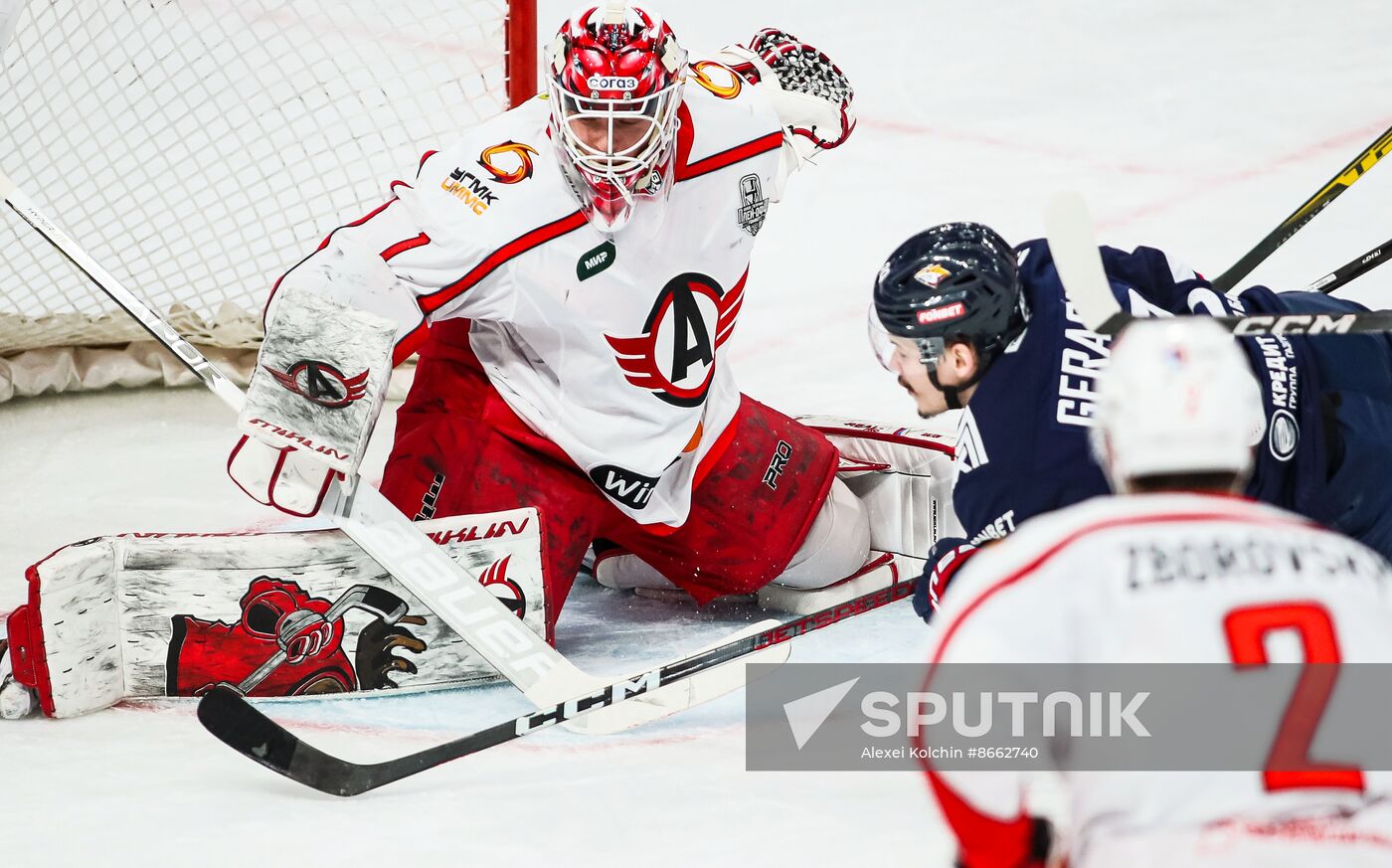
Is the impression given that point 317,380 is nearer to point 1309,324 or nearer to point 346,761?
point 346,761

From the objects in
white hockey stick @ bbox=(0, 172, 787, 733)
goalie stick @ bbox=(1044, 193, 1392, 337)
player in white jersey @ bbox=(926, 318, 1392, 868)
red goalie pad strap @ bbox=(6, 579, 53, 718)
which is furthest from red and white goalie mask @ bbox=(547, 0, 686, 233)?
player in white jersey @ bbox=(926, 318, 1392, 868)

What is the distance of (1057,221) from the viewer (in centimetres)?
196

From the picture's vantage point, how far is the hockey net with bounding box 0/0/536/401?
3.78 meters

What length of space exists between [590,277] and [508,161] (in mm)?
225

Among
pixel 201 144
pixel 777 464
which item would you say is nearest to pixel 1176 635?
pixel 777 464

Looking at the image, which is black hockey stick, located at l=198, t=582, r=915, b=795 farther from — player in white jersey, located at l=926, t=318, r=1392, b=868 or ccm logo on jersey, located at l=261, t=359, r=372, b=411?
player in white jersey, located at l=926, t=318, r=1392, b=868

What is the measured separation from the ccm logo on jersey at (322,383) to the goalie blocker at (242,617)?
24cm

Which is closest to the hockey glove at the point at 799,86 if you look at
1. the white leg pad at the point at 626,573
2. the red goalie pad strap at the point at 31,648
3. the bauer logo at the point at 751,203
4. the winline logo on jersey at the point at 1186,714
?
the bauer logo at the point at 751,203

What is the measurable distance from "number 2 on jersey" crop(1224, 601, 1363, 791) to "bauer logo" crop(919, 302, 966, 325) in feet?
3.07

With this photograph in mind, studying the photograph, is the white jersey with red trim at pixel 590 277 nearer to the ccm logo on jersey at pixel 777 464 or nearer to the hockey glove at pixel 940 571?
the ccm logo on jersey at pixel 777 464

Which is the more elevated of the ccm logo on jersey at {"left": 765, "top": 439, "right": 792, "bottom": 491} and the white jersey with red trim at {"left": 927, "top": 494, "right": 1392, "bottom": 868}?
the white jersey with red trim at {"left": 927, "top": 494, "right": 1392, "bottom": 868}

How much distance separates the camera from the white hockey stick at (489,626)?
2.42 m

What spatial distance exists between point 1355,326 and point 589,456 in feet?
3.90

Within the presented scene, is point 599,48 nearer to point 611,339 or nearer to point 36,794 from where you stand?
point 611,339
